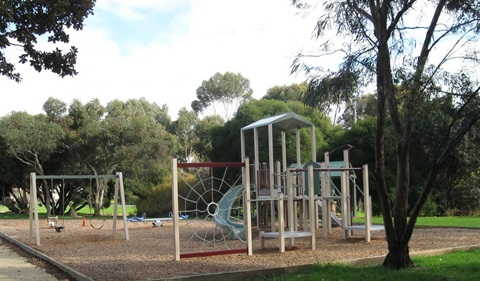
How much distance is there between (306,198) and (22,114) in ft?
86.7

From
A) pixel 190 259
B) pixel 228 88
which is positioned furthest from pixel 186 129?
pixel 190 259

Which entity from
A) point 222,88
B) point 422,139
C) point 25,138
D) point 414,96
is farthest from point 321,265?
point 222,88

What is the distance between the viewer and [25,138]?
1230 inches

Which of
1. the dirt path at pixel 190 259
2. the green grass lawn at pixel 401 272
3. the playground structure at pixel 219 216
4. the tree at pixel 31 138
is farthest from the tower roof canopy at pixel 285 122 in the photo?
the tree at pixel 31 138

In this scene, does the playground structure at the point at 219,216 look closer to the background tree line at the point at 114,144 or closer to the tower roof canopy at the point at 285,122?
the tower roof canopy at the point at 285,122

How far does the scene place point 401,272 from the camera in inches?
339

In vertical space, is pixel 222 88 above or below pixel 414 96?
above

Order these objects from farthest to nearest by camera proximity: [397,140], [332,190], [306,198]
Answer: [332,190] < [306,198] < [397,140]

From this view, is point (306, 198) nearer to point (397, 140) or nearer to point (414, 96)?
point (397, 140)

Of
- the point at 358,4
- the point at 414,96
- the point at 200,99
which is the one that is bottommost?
the point at 414,96

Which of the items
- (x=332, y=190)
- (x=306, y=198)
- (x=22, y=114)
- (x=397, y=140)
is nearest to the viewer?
(x=397, y=140)

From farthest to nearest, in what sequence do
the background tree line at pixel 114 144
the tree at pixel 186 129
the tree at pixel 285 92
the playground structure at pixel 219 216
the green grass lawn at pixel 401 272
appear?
the tree at pixel 186 129 < the tree at pixel 285 92 < the background tree line at pixel 114 144 < the playground structure at pixel 219 216 < the green grass lawn at pixel 401 272

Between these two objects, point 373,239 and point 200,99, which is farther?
point 200,99

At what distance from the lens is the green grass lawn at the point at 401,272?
822 centimetres
